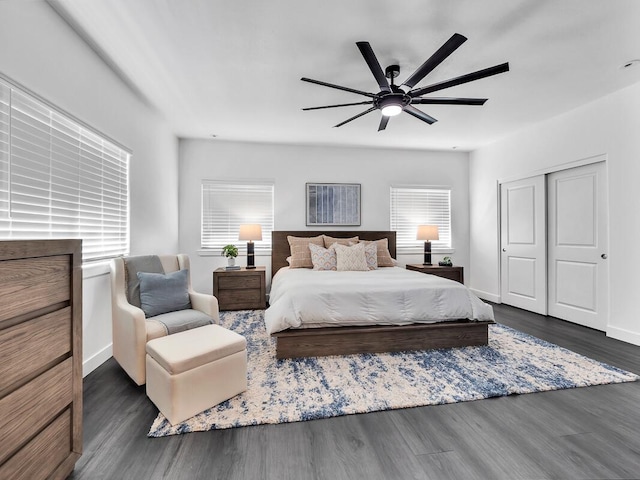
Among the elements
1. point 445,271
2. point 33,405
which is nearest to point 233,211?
point 445,271

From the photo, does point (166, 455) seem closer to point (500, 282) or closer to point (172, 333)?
point (172, 333)

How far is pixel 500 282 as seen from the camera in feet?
15.8

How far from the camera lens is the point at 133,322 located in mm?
2102

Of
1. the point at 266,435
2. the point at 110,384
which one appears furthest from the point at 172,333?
the point at 266,435

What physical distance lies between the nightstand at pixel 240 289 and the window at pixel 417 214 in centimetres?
255

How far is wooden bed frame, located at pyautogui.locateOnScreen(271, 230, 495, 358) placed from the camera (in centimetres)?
263

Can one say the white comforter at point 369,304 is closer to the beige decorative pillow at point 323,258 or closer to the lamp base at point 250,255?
the beige decorative pillow at point 323,258

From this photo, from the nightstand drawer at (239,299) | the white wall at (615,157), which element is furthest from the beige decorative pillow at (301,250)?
the white wall at (615,157)

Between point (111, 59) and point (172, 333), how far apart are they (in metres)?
2.39

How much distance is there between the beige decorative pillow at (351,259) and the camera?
4.02 m

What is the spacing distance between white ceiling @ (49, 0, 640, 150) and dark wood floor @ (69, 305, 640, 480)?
105 inches

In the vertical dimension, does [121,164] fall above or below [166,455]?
above

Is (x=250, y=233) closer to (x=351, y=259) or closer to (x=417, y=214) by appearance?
(x=351, y=259)

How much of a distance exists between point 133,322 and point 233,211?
9.75 feet
